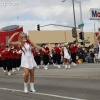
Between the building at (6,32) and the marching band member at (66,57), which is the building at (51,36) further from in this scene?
the marching band member at (66,57)

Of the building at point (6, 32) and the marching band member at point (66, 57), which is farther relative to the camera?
the building at point (6, 32)

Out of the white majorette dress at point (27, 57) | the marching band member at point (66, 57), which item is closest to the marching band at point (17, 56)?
the marching band member at point (66, 57)

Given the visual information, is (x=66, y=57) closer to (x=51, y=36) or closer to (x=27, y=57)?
(x=27, y=57)

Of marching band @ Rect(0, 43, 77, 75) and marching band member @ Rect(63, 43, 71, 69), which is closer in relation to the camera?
marching band @ Rect(0, 43, 77, 75)

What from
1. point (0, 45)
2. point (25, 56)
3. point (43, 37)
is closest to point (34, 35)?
point (43, 37)

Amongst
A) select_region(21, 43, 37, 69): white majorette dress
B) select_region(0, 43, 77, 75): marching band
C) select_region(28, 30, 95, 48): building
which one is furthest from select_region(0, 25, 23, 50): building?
select_region(28, 30, 95, 48): building

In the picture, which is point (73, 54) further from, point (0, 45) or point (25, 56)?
point (25, 56)

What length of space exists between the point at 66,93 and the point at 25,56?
1.83m

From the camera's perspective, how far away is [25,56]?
964cm

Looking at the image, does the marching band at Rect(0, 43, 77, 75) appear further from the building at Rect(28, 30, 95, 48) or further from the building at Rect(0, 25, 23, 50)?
the building at Rect(28, 30, 95, 48)

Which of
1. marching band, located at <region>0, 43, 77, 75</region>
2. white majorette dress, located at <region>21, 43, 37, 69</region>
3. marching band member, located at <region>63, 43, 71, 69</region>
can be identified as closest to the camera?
white majorette dress, located at <region>21, 43, 37, 69</region>

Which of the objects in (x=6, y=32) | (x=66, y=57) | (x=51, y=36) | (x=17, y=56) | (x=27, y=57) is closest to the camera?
(x=27, y=57)

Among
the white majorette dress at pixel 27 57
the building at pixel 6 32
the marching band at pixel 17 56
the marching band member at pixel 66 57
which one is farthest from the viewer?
the building at pixel 6 32

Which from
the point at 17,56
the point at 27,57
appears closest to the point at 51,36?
the point at 17,56
